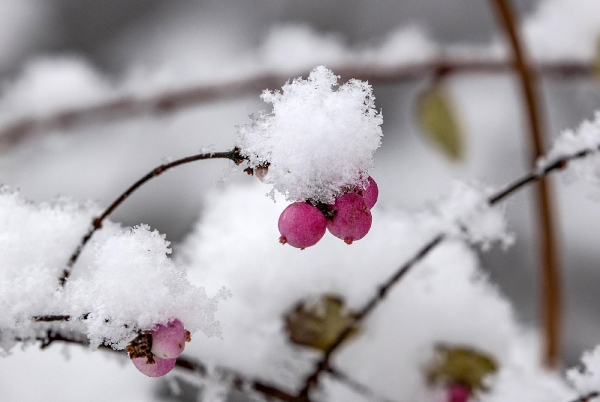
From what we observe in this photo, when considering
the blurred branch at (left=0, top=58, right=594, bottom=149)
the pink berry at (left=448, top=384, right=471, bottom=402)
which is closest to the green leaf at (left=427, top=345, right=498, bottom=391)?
the pink berry at (left=448, top=384, right=471, bottom=402)

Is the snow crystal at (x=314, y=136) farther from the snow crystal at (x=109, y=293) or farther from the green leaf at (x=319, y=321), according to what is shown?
the green leaf at (x=319, y=321)

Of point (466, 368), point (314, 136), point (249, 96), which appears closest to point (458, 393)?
point (466, 368)

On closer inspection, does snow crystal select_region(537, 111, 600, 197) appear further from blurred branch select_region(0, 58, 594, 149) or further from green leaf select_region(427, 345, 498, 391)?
blurred branch select_region(0, 58, 594, 149)

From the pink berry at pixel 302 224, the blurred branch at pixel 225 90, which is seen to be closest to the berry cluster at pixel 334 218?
the pink berry at pixel 302 224

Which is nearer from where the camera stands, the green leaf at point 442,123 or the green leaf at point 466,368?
the green leaf at point 466,368

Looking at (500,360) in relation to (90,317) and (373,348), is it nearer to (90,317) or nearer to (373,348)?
(373,348)

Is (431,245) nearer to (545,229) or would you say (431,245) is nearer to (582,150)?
(582,150)
